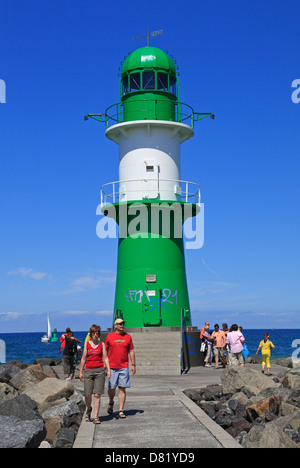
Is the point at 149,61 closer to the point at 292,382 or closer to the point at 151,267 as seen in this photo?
the point at 151,267

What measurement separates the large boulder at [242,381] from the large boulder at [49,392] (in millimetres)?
4103

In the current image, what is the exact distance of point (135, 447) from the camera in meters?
9.59

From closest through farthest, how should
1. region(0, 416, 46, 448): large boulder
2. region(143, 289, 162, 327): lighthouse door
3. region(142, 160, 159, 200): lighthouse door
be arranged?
region(0, 416, 46, 448): large boulder
region(143, 289, 162, 327): lighthouse door
region(142, 160, 159, 200): lighthouse door

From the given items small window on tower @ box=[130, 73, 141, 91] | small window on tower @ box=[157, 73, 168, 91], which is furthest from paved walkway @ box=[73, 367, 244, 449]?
small window on tower @ box=[130, 73, 141, 91]

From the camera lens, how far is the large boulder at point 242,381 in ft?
53.4

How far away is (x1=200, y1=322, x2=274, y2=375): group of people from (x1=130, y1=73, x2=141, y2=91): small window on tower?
36.9 feet

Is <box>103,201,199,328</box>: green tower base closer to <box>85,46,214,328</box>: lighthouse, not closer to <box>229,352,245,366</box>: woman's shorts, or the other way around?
<box>85,46,214,328</box>: lighthouse

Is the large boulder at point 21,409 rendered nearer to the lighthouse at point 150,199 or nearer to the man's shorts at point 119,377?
the man's shorts at point 119,377

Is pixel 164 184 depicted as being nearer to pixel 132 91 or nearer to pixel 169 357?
pixel 132 91

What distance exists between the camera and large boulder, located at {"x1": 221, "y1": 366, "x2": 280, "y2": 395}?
53.4 feet

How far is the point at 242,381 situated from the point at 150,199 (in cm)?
1239

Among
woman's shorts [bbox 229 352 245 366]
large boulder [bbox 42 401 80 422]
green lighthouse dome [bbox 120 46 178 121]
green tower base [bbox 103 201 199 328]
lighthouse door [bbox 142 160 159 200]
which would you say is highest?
green lighthouse dome [bbox 120 46 178 121]

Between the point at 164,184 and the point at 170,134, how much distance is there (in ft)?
8.22
